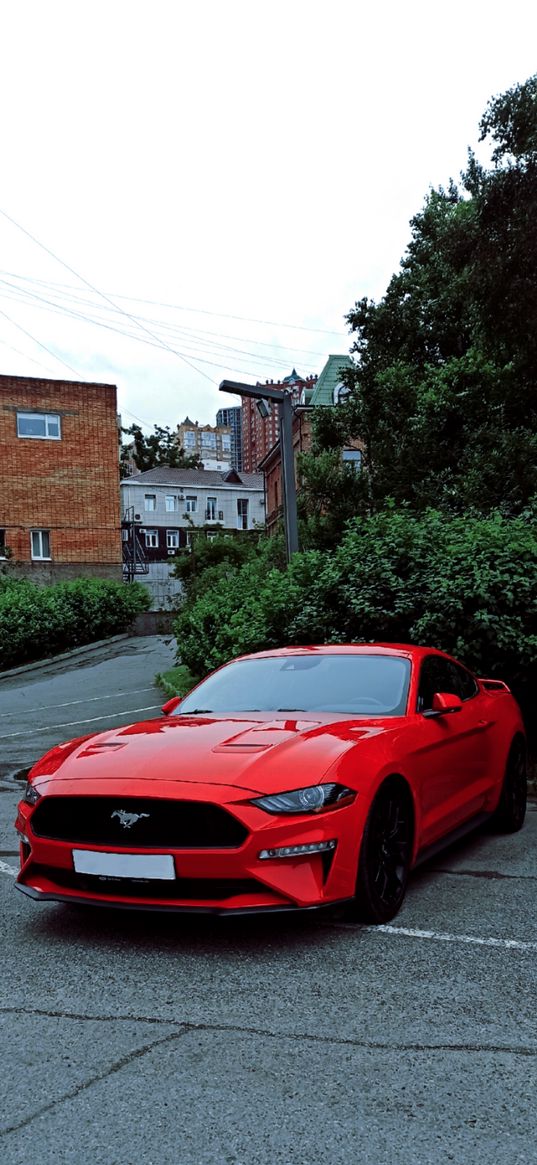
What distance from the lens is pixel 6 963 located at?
421cm

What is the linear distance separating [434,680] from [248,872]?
237cm

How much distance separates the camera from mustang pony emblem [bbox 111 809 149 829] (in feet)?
14.1

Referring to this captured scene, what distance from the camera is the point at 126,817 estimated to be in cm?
432

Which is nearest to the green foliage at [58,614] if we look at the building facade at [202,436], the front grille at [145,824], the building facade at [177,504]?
the front grille at [145,824]

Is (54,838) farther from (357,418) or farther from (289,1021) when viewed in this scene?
(357,418)

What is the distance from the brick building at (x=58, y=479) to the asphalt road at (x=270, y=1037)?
33.6 m

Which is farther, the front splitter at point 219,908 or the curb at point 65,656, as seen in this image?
the curb at point 65,656

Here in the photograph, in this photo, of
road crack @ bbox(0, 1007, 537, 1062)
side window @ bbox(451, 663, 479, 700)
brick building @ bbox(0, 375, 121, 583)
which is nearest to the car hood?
road crack @ bbox(0, 1007, 537, 1062)

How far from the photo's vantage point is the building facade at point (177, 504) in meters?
76.4

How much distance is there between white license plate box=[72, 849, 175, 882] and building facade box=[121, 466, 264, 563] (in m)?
70.6

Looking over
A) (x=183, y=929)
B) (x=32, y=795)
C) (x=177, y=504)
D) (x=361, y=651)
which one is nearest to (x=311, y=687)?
(x=361, y=651)

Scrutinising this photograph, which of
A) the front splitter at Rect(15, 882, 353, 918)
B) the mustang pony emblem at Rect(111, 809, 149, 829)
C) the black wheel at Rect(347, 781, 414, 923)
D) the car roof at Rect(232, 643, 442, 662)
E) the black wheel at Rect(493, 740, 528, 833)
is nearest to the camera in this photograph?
the front splitter at Rect(15, 882, 353, 918)

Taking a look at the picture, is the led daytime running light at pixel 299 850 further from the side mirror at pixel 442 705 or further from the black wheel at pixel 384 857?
the side mirror at pixel 442 705

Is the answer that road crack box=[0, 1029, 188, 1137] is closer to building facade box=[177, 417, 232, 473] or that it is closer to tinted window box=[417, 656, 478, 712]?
tinted window box=[417, 656, 478, 712]
